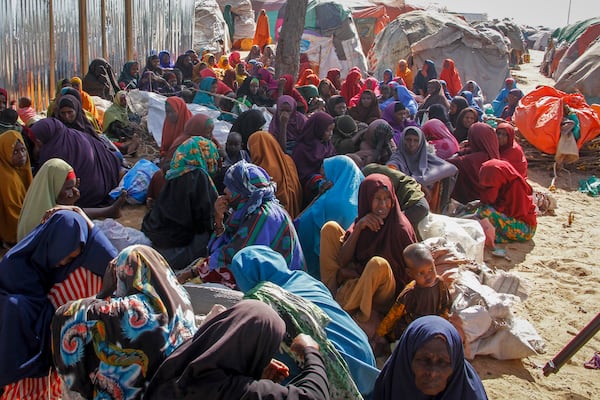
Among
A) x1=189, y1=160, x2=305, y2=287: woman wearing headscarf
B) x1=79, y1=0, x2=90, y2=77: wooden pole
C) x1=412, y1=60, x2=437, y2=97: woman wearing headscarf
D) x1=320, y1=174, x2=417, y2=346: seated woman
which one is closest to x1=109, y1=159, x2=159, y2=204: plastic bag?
x1=189, y1=160, x2=305, y2=287: woman wearing headscarf

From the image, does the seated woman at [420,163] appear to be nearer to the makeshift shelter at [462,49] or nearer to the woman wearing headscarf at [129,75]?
the woman wearing headscarf at [129,75]

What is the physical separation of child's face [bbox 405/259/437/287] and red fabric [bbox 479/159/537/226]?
107 inches

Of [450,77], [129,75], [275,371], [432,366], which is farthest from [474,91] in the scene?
[275,371]

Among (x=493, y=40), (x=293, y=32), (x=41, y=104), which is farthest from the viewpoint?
(x=493, y=40)

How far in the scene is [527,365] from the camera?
4.17m

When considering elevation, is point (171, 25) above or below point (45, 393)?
above

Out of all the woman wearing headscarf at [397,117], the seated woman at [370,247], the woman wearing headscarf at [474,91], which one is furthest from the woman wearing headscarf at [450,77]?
the seated woman at [370,247]

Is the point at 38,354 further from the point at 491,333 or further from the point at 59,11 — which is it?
the point at 59,11

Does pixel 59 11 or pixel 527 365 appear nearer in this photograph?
pixel 527 365

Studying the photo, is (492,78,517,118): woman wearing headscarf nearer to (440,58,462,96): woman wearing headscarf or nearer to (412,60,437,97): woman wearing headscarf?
(440,58,462,96): woman wearing headscarf

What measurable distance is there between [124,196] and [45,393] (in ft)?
9.73

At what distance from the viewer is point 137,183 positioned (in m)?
6.37

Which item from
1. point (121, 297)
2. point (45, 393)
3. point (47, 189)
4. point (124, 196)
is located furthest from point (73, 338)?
point (124, 196)

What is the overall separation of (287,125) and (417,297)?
4023mm
